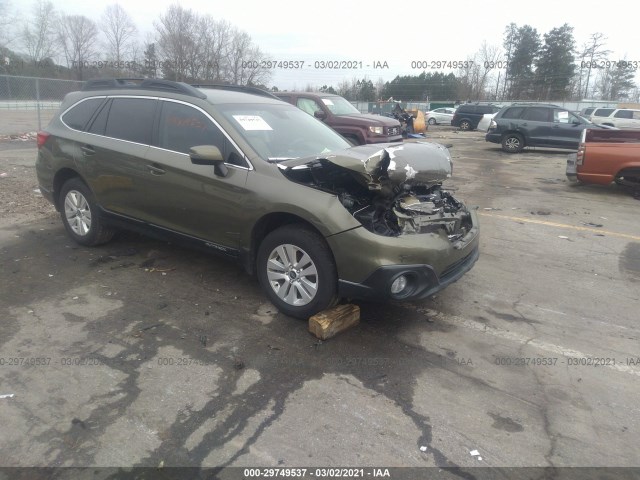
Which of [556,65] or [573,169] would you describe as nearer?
[573,169]

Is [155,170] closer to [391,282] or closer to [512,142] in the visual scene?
[391,282]

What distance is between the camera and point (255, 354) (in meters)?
3.46

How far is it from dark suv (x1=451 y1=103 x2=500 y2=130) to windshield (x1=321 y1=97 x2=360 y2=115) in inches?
806

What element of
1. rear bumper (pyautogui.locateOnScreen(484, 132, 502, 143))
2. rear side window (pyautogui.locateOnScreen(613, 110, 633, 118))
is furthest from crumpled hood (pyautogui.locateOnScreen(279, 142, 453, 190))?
rear side window (pyautogui.locateOnScreen(613, 110, 633, 118))

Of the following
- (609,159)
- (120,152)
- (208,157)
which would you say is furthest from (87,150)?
(609,159)

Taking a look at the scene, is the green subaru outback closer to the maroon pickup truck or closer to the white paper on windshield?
the white paper on windshield

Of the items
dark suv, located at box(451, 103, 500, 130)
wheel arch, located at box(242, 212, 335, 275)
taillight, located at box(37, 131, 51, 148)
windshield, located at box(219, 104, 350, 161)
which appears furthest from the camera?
dark suv, located at box(451, 103, 500, 130)

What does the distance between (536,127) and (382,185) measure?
15168 millimetres

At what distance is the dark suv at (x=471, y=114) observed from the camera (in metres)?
30.8

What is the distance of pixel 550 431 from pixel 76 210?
5.20 m

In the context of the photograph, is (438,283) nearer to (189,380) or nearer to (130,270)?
(189,380)

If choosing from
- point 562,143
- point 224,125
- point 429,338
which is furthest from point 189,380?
point 562,143

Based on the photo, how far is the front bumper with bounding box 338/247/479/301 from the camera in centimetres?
342

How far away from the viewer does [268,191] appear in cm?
386
